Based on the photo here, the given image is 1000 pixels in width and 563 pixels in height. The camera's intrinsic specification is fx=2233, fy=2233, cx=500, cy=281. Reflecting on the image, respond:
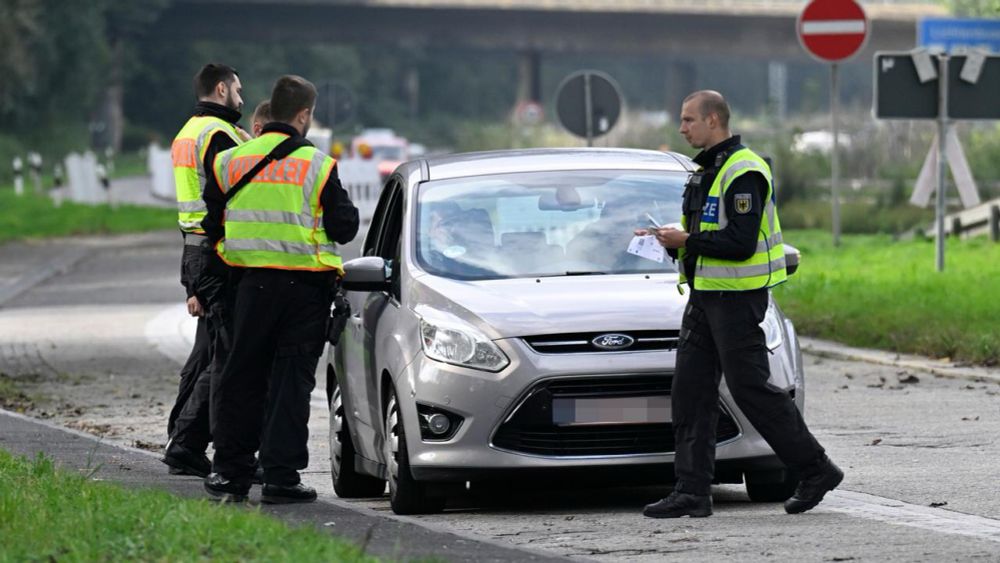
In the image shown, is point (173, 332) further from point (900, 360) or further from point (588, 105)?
point (900, 360)

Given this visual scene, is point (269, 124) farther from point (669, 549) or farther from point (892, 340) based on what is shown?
point (892, 340)

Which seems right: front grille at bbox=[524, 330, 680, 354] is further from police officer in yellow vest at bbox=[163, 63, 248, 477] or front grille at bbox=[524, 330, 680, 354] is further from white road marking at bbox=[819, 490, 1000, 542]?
police officer in yellow vest at bbox=[163, 63, 248, 477]

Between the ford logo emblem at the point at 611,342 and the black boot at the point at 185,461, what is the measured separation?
7.57ft

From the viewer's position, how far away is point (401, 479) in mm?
8930

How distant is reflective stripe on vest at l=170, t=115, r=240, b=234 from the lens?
982cm

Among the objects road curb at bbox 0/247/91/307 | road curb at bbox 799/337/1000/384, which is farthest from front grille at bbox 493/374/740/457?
road curb at bbox 0/247/91/307

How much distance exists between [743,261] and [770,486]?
3.71ft

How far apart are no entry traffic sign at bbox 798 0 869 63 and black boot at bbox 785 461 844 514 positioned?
14320mm

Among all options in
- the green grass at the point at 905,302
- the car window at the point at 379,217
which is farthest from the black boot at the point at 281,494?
the green grass at the point at 905,302

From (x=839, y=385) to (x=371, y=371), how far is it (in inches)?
218

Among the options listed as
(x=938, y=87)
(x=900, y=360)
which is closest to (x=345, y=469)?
(x=900, y=360)

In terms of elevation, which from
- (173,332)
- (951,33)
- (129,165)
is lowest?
(129,165)

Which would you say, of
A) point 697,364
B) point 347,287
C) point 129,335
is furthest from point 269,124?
point 129,335

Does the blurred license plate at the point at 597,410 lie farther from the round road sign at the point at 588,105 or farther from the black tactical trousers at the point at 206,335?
the round road sign at the point at 588,105
